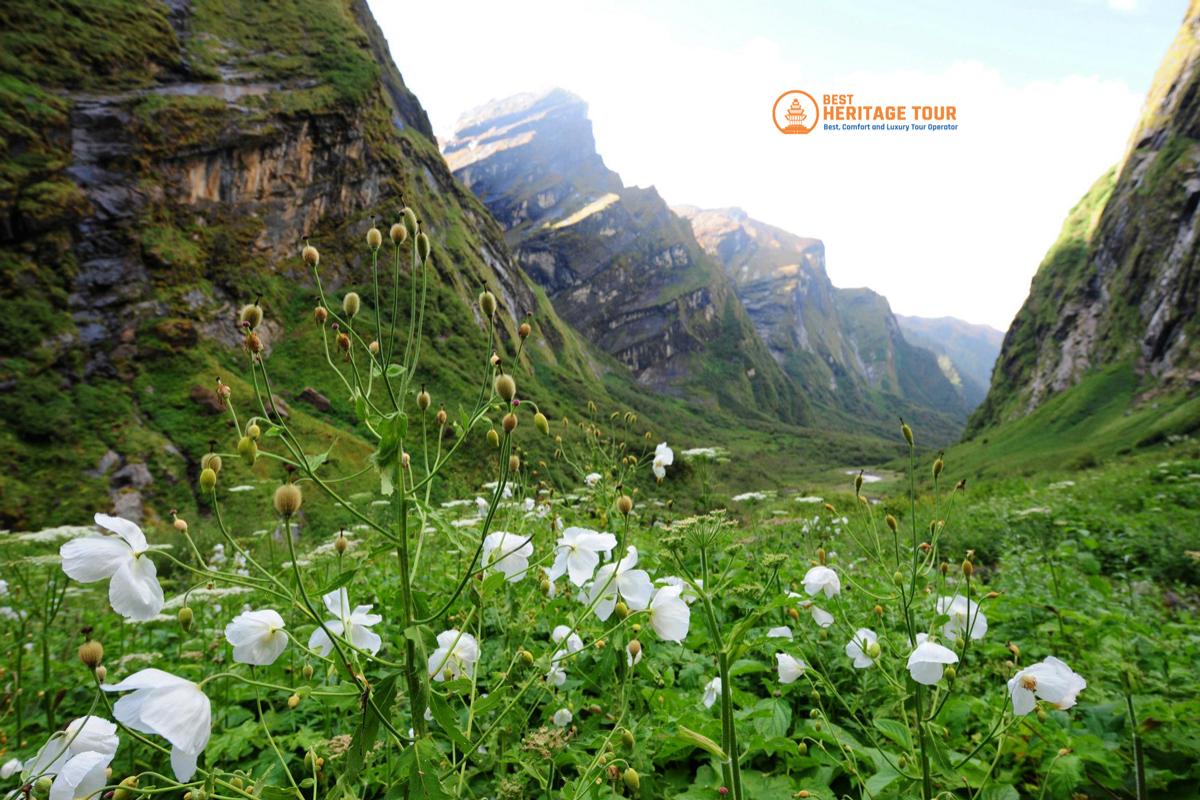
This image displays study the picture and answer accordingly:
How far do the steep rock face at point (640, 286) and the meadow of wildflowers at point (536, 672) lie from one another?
6280 inches

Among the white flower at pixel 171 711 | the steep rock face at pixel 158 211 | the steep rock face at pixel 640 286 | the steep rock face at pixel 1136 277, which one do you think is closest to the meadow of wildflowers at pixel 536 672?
the white flower at pixel 171 711

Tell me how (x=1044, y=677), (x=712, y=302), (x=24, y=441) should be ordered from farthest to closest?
(x=712, y=302) → (x=24, y=441) → (x=1044, y=677)

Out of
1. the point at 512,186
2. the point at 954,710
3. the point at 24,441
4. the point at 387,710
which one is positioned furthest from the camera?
the point at 512,186

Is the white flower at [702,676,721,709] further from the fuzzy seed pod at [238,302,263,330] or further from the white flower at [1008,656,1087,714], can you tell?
the fuzzy seed pod at [238,302,263,330]

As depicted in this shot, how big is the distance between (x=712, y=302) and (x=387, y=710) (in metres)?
185

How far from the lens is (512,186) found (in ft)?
630

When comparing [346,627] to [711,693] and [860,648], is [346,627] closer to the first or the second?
[711,693]

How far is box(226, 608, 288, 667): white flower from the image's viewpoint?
158cm

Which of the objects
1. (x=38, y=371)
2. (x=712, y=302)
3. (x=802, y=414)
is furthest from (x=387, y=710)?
(x=802, y=414)

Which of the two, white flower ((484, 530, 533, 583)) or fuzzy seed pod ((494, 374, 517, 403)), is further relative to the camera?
white flower ((484, 530, 533, 583))

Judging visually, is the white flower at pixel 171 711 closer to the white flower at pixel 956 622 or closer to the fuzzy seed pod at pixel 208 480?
the fuzzy seed pod at pixel 208 480

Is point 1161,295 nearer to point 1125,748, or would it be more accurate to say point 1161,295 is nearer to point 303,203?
point 1125,748

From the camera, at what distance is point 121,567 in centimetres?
146

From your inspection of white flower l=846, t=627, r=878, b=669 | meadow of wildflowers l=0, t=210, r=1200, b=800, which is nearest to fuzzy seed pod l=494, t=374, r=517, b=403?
meadow of wildflowers l=0, t=210, r=1200, b=800
